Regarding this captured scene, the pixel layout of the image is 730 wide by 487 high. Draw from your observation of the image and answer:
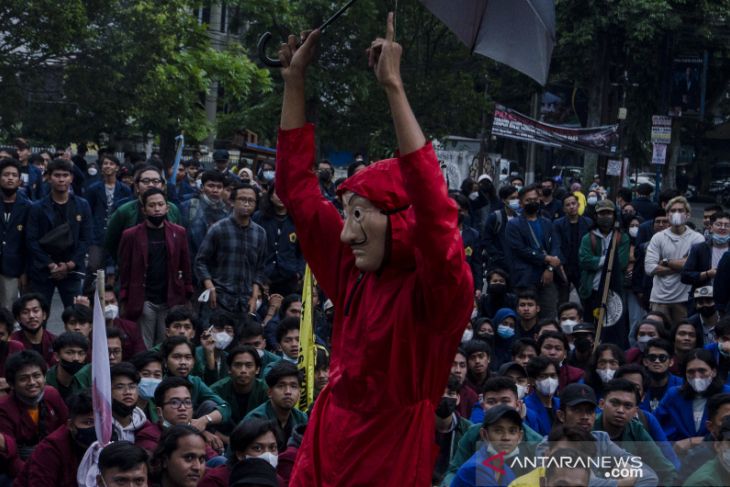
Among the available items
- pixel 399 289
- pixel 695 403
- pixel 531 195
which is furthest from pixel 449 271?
pixel 531 195

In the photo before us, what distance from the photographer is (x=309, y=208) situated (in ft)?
14.9

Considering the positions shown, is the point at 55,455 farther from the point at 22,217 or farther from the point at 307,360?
the point at 22,217

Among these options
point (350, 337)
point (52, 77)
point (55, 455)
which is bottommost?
point (55, 455)

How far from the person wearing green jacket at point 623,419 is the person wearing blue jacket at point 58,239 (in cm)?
513

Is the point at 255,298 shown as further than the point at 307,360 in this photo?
Yes

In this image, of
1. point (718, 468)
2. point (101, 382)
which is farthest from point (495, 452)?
point (101, 382)

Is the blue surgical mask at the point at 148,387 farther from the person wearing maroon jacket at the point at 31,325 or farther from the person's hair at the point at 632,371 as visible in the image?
the person's hair at the point at 632,371

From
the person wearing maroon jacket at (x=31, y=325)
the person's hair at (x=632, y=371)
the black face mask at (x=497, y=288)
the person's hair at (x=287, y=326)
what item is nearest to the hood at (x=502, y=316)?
the black face mask at (x=497, y=288)

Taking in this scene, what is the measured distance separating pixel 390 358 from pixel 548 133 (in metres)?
18.4

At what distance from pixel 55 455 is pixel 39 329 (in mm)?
2471

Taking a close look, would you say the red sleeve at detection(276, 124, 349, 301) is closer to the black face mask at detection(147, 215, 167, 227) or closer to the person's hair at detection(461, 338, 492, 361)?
the person's hair at detection(461, 338, 492, 361)

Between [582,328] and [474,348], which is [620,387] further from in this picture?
[582,328]

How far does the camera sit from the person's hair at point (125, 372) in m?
8.07

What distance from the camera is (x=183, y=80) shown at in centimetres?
2191
